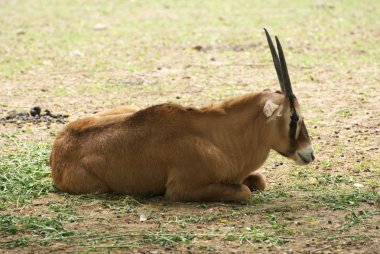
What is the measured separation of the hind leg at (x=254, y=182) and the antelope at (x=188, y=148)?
107 mm

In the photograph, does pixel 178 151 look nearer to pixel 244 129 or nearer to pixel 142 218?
pixel 244 129

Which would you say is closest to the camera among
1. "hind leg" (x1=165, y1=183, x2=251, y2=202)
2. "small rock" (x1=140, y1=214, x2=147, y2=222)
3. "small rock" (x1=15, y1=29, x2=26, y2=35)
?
"small rock" (x1=140, y1=214, x2=147, y2=222)

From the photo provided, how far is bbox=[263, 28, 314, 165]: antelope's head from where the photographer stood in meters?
8.09

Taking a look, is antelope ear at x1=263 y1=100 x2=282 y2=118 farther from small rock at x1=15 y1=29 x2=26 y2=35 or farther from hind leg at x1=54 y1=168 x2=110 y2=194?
small rock at x1=15 y1=29 x2=26 y2=35

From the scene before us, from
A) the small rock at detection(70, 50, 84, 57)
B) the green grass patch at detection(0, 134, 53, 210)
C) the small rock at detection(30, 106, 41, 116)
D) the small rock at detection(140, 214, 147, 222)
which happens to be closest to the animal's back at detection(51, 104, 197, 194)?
the green grass patch at detection(0, 134, 53, 210)

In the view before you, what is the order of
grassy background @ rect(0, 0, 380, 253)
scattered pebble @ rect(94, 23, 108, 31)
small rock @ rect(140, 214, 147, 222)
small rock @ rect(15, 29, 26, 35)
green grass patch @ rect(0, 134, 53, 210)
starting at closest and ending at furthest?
grassy background @ rect(0, 0, 380, 253) < small rock @ rect(140, 214, 147, 222) < green grass patch @ rect(0, 134, 53, 210) < small rock @ rect(15, 29, 26, 35) < scattered pebble @ rect(94, 23, 108, 31)

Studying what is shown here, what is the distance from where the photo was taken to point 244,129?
8.23 metres

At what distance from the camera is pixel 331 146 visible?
10.0 m

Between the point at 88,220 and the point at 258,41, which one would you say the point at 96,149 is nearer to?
the point at 88,220

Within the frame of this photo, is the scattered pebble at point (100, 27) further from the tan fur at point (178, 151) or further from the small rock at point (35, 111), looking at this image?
the tan fur at point (178, 151)

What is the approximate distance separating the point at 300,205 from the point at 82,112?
4.88 metres

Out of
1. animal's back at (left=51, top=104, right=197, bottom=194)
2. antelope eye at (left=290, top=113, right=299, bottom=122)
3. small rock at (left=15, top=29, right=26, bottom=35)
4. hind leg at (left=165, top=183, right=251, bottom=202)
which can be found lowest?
small rock at (left=15, top=29, right=26, bottom=35)

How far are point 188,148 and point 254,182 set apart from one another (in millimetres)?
909

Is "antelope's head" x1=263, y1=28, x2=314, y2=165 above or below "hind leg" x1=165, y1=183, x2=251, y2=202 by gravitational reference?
above
